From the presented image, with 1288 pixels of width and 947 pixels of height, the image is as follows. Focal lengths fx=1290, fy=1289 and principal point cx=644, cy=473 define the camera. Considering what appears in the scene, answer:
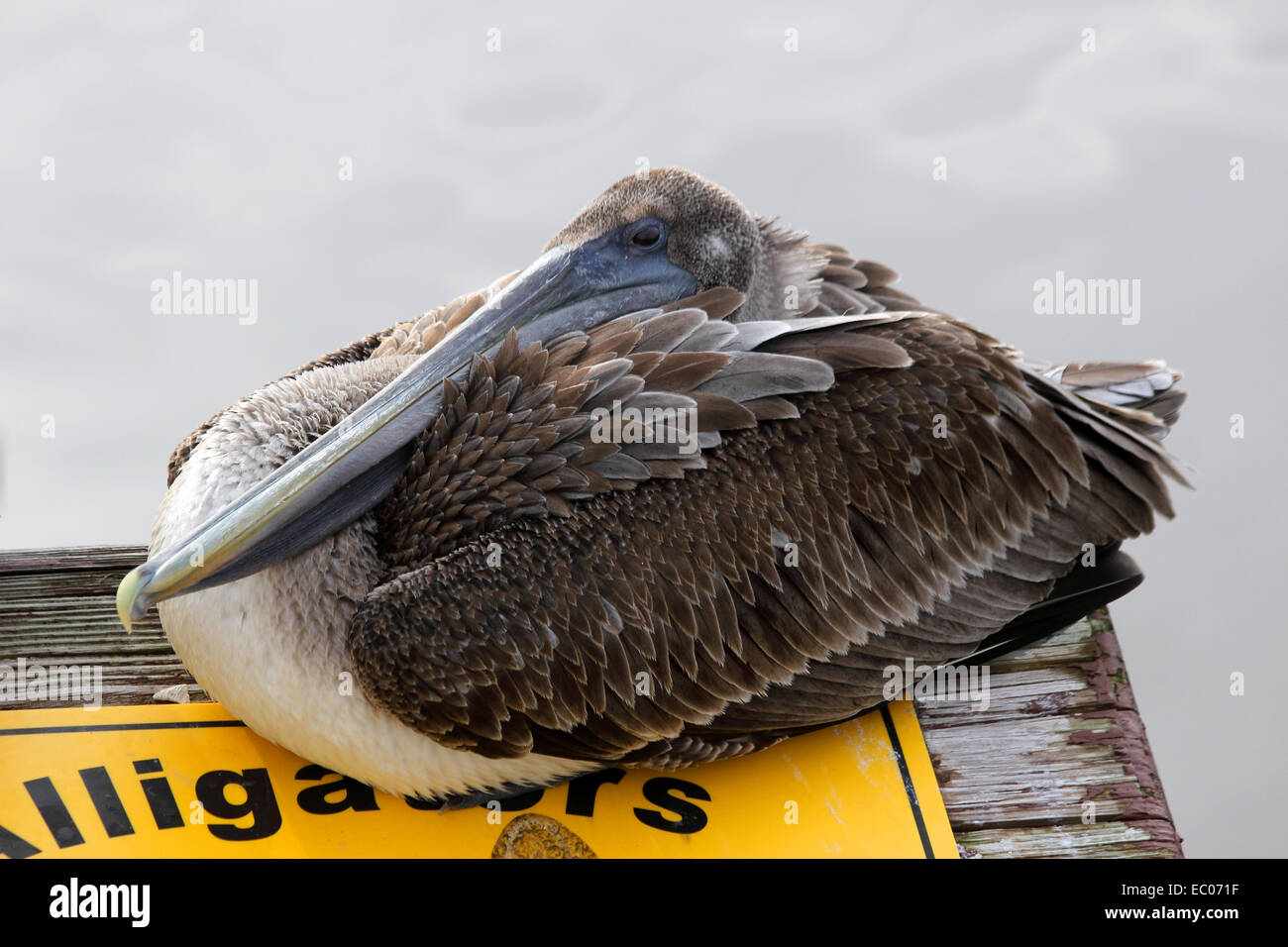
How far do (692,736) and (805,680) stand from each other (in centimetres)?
30

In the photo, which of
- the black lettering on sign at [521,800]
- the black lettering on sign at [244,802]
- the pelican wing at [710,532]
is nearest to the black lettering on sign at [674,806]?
the pelican wing at [710,532]

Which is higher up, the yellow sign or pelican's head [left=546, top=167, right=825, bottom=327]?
pelican's head [left=546, top=167, right=825, bottom=327]

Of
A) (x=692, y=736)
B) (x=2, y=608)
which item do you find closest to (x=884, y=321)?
(x=692, y=736)

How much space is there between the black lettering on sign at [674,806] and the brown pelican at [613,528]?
12cm

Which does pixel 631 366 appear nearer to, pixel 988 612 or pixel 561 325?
pixel 561 325

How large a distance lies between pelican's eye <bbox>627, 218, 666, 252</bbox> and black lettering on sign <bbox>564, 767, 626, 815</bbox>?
1358 millimetres

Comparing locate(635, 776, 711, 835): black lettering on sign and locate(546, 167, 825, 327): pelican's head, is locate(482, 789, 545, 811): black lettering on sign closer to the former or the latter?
locate(635, 776, 711, 835): black lettering on sign

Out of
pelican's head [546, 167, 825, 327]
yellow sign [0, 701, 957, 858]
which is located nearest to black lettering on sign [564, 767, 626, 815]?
yellow sign [0, 701, 957, 858]

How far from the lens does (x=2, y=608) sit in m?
3.87

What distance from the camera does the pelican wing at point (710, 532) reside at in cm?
279

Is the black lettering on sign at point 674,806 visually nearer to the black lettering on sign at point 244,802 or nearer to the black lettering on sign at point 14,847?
the black lettering on sign at point 244,802

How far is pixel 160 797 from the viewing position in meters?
3.10

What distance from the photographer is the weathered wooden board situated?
313cm
